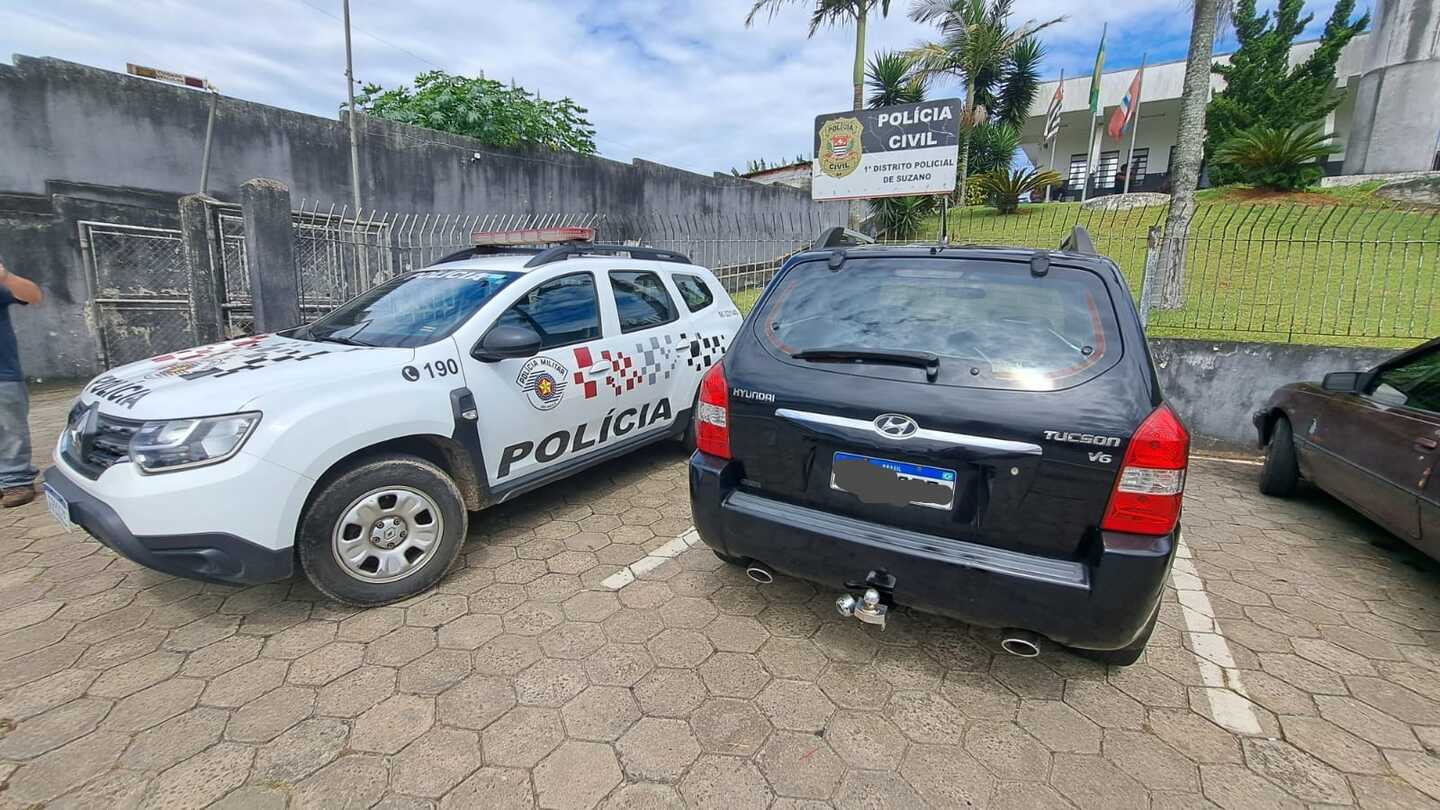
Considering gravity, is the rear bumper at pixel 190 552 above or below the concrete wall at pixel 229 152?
below

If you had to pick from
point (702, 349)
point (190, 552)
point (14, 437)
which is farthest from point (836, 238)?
point (14, 437)

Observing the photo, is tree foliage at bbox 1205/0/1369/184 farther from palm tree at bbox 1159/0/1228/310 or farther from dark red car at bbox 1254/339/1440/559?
dark red car at bbox 1254/339/1440/559

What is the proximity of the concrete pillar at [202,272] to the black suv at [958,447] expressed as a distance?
6.18 meters

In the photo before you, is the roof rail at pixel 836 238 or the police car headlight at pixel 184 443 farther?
the roof rail at pixel 836 238

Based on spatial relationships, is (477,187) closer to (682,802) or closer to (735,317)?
(735,317)

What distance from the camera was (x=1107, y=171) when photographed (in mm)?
27000

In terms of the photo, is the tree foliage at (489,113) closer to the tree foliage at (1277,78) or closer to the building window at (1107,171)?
the tree foliage at (1277,78)

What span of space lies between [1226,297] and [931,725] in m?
7.19

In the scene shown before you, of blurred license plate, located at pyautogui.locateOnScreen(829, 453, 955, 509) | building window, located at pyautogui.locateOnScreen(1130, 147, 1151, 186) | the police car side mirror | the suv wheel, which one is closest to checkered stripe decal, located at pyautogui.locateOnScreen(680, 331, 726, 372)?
the police car side mirror

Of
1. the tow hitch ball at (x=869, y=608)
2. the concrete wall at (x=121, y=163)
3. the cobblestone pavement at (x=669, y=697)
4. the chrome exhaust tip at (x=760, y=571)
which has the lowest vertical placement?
the cobblestone pavement at (x=669, y=697)

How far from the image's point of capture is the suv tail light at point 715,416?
249cm

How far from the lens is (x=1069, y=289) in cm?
219

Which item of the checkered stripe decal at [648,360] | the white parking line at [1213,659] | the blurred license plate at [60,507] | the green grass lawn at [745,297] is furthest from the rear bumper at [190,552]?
the green grass lawn at [745,297]

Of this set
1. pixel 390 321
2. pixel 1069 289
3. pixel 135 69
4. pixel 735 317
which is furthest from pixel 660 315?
pixel 135 69
